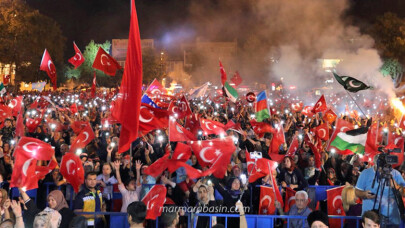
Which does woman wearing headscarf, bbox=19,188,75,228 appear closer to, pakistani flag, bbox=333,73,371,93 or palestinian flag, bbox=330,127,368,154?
palestinian flag, bbox=330,127,368,154

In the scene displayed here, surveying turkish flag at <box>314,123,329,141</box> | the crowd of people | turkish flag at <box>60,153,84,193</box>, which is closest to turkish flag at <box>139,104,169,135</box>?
the crowd of people

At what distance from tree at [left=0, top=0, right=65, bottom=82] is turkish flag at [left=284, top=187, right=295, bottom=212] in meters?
39.0

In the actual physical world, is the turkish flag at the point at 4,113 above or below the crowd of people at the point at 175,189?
above

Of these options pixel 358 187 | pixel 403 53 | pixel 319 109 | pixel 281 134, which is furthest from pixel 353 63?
pixel 358 187

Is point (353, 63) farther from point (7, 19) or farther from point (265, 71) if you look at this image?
point (265, 71)

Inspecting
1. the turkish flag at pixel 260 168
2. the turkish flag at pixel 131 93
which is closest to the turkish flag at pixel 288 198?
the turkish flag at pixel 260 168

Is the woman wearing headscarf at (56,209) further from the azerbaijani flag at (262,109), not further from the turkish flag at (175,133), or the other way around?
the azerbaijani flag at (262,109)

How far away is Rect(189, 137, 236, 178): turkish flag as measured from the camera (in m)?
7.85

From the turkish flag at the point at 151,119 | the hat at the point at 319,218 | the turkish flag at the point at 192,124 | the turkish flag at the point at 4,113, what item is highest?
the turkish flag at the point at 4,113

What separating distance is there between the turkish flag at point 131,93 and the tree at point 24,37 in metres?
38.5

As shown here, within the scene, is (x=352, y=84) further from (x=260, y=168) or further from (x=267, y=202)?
(x=267, y=202)

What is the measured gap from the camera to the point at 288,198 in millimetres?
7766

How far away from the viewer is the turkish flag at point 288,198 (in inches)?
300

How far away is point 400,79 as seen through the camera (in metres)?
41.1
